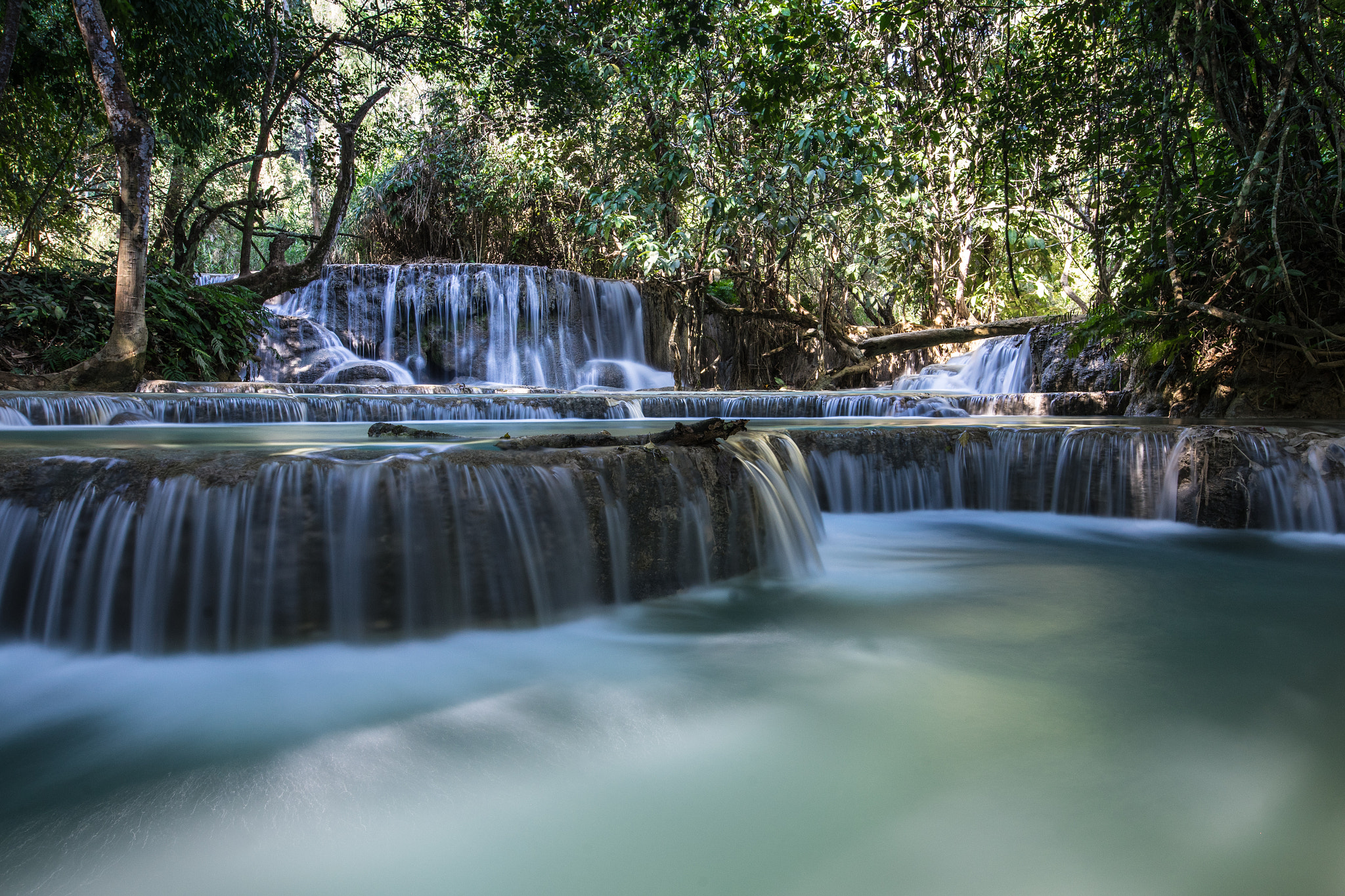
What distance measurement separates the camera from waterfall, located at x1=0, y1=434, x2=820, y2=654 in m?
2.24

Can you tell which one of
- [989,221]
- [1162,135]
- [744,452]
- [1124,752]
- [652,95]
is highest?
[652,95]

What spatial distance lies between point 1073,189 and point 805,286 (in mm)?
10092

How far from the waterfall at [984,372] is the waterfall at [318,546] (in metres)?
9.21

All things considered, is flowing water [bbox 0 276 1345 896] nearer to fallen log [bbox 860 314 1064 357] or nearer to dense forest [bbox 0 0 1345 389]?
dense forest [bbox 0 0 1345 389]

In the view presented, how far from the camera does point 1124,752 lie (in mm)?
1764

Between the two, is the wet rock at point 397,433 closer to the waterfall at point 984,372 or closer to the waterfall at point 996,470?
the waterfall at point 996,470

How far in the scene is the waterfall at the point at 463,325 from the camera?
12.5m

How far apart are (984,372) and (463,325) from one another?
31.1 ft

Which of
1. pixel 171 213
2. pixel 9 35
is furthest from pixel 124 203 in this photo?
pixel 171 213

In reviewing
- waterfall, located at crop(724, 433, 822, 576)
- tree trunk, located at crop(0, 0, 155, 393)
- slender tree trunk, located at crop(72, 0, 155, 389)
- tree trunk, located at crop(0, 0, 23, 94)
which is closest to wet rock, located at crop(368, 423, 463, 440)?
waterfall, located at crop(724, 433, 822, 576)

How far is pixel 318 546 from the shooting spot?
235 cm

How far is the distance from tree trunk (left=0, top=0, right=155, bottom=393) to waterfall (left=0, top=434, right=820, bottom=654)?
18.6 ft

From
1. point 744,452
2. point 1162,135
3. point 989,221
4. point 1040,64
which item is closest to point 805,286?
point 989,221

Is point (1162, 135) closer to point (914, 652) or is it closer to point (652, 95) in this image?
point (914, 652)
